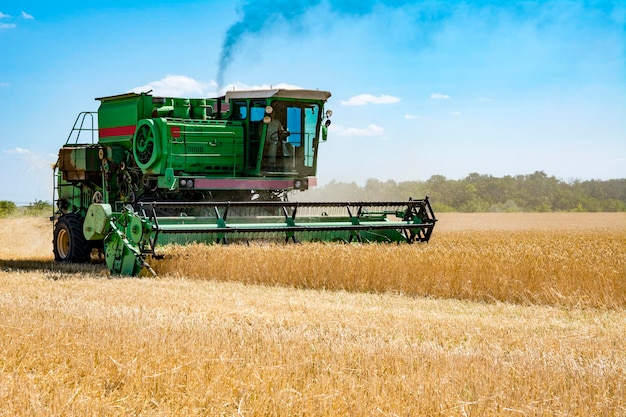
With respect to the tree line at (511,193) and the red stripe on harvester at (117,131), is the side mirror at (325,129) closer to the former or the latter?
the red stripe on harvester at (117,131)

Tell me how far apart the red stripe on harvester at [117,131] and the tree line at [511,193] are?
2849cm

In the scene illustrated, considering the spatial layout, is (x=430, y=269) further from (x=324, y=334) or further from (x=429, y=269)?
(x=324, y=334)

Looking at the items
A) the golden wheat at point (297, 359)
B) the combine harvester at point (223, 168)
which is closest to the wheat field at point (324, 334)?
the golden wheat at point (297, 359)

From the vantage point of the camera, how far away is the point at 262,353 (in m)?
5.19

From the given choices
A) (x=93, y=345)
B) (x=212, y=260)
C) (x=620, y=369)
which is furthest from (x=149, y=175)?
(x=620, y=369)

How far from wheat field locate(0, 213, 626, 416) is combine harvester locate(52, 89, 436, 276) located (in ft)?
3.64

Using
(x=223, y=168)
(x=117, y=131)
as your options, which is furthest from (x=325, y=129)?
(x=117, y=131)

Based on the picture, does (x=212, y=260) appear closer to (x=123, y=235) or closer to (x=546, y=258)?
(x=123, y=235)

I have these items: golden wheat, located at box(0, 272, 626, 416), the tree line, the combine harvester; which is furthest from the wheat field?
the tree line

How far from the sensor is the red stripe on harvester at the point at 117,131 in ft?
42.1

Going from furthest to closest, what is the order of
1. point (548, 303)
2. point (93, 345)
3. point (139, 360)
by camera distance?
point (548, 303) → point (93, 345) → point (139, 360)

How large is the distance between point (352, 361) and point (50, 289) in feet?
15.9

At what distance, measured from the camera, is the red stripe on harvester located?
12828mm

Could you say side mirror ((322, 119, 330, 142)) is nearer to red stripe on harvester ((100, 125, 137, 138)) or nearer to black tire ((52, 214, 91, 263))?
red stripe on harvester ((100, 125, 137, 138))
